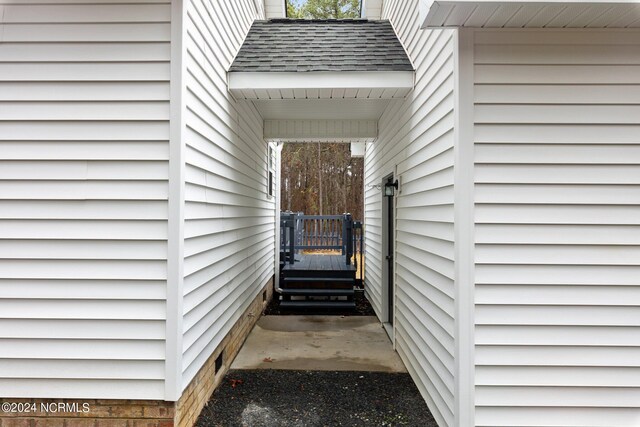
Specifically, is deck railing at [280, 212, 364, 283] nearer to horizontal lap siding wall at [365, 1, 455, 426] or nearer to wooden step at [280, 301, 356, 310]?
wooden step at [280, 301, 356, 310]

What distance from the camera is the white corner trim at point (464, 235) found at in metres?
2.30

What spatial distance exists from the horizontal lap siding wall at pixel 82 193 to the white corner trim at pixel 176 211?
0.21ft

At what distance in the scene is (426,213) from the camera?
312 cm

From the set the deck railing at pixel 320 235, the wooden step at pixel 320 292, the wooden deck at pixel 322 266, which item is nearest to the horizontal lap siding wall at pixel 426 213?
the wooden step at pixel 320 292

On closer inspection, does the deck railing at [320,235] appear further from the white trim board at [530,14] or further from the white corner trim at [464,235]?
the white trim board at [530,14]

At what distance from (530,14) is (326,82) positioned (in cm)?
191

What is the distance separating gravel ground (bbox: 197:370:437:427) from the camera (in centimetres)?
283

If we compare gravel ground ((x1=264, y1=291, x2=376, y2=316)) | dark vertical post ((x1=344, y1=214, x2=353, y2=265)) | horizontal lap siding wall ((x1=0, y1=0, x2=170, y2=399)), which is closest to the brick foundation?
horizontal lap siding wall ((x1=0, y1=0, x2=170, y2=399))

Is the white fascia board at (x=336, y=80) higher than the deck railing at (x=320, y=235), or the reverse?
the white fascia board at (x=336, y=80)

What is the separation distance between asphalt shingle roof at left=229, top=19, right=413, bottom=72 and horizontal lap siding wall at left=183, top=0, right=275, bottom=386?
0.24m

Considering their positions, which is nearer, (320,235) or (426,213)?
(426,213)

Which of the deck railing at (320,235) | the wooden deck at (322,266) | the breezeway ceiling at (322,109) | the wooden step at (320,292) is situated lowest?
the wooden step at (320,292)

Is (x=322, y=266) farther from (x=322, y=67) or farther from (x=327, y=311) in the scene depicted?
(x=322, y=67)

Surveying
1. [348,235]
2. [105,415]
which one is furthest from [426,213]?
[348,235]
